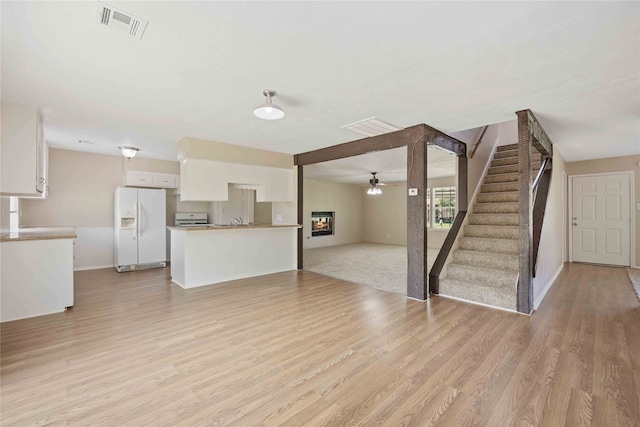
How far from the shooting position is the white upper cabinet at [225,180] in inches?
179

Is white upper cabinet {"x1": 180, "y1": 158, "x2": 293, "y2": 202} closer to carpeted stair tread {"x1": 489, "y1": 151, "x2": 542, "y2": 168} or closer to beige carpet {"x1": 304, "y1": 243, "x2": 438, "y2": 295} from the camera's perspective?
beige carpet {"x1": 304, "y1": 243, "x2": 438, "y2": 295}

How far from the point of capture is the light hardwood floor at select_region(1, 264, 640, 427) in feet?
5.75

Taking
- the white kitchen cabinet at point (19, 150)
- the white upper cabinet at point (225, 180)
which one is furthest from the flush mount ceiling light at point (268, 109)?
the white kitchen cabinet at point (19, 150)

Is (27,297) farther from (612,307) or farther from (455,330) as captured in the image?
(612,307)

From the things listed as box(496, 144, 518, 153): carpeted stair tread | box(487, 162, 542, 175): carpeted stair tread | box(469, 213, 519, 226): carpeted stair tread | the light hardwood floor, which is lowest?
the light hardwood floor

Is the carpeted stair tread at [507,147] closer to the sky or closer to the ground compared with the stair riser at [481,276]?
closer to the sky

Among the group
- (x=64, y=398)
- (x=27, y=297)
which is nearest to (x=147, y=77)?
(x=64, y=398)

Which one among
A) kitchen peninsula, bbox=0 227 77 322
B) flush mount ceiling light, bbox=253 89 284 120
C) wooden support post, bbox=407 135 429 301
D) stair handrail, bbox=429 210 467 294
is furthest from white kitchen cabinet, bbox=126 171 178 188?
stair handrail, bbox=429 210 467 294

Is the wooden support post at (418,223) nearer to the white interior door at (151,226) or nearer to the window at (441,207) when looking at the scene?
the white interior door at (151,226)

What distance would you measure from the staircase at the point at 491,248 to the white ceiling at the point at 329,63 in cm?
154

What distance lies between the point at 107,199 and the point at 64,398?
5.26 m

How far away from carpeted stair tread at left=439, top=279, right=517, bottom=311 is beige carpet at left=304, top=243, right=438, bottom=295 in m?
0.62

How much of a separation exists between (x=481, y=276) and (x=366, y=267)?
2.61m

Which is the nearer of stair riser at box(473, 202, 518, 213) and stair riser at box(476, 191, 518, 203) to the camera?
stair riser at box(473, 202, 518, 213)
